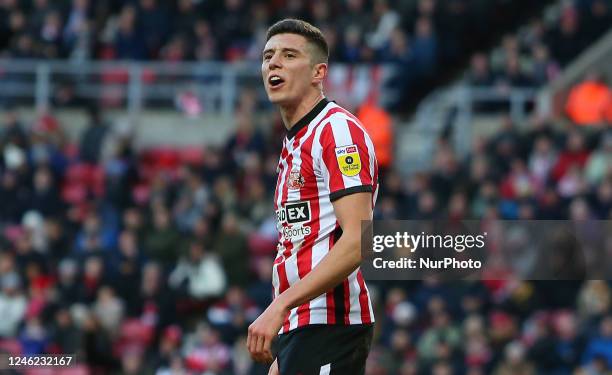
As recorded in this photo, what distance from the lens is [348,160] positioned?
562cm

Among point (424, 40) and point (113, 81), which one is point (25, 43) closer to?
point (113, 81)

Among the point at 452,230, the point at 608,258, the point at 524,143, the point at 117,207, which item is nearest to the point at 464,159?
the point at 524,143

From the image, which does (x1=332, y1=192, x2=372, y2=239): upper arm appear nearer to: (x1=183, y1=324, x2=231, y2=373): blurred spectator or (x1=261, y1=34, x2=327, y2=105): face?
(x1=261, y1=34, x2=327, y2=105): face

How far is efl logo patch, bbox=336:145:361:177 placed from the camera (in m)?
5.61

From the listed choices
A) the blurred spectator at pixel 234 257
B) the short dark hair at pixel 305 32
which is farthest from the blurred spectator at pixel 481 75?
the short dark hair at pixel 305 32

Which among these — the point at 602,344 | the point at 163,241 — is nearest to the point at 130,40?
the point at 163,241

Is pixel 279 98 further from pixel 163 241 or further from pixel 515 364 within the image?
pixel 163 241

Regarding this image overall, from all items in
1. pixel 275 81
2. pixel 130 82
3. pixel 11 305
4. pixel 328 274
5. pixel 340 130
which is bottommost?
pixel 11 305

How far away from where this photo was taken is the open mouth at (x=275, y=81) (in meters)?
5.89

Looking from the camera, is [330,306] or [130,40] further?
[130,40]

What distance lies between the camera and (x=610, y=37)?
63.1ft

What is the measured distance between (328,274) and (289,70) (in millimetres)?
943

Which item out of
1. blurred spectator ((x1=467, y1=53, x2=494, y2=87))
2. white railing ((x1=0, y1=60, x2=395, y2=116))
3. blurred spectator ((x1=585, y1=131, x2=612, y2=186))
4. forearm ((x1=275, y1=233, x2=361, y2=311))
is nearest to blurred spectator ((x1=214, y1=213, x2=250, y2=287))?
white railing ((x1=0, y1=60, x2=395, y2=116))

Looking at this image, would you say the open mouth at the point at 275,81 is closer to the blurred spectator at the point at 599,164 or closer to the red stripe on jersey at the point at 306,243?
the red stripe on jersey at the point at 306,243
